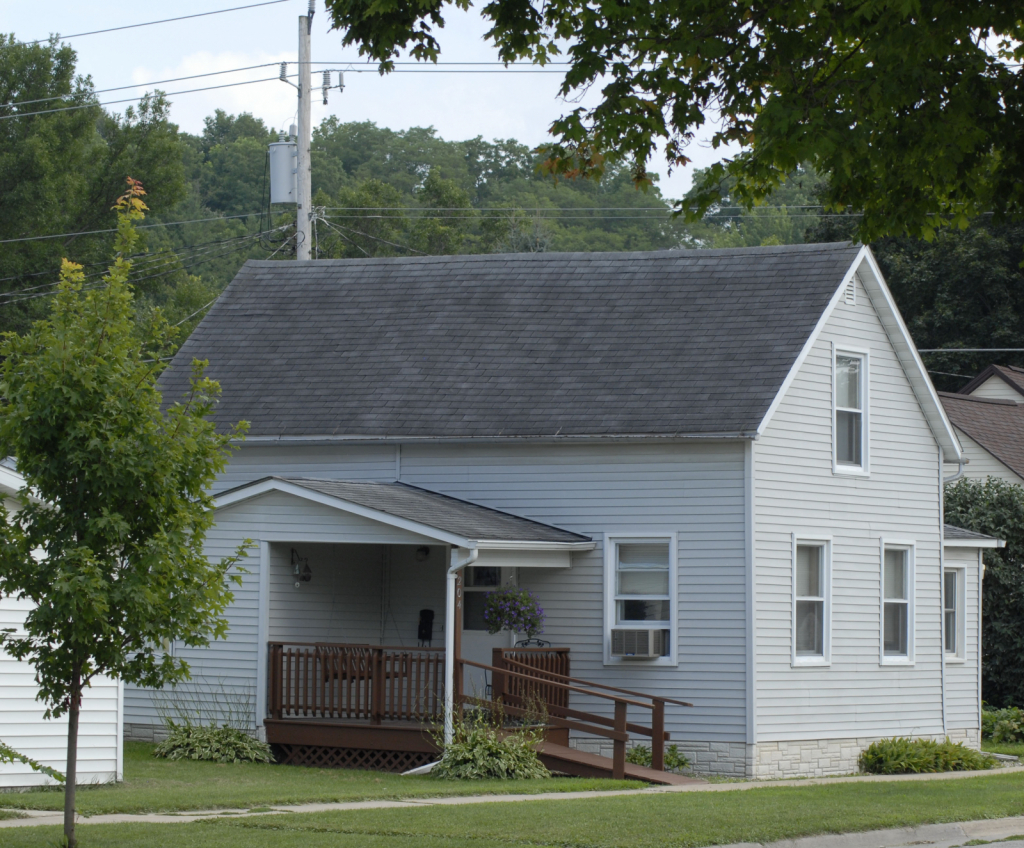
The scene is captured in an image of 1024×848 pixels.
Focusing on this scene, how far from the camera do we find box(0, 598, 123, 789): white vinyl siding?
15.3 metres

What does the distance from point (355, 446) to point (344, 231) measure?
111ft

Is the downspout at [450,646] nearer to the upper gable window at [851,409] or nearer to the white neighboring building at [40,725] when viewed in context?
the white neighboring building at [40,725]

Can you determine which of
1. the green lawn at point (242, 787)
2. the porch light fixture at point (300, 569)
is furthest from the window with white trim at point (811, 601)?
the porch light fixture at point (300, 569)

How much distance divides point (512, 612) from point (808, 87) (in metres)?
10.4

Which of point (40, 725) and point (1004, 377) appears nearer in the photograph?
point (40, 725)

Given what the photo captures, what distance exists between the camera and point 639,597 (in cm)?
1973

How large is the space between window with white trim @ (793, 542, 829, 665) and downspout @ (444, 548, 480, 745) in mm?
4904

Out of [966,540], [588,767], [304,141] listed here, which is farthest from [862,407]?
[304,141]

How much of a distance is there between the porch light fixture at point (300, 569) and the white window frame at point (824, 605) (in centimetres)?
669

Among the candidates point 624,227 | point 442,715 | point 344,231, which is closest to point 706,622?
point 442,715

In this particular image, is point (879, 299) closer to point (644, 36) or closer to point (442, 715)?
point (442, 715)

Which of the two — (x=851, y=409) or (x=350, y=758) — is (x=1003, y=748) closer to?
(x=851, y=409)

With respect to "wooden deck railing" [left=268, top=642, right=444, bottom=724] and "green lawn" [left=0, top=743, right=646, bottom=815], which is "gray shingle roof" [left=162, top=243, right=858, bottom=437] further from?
"green lawn" [left=0, top=743, right=646, bottom=815]

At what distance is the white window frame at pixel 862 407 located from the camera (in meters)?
21.0
